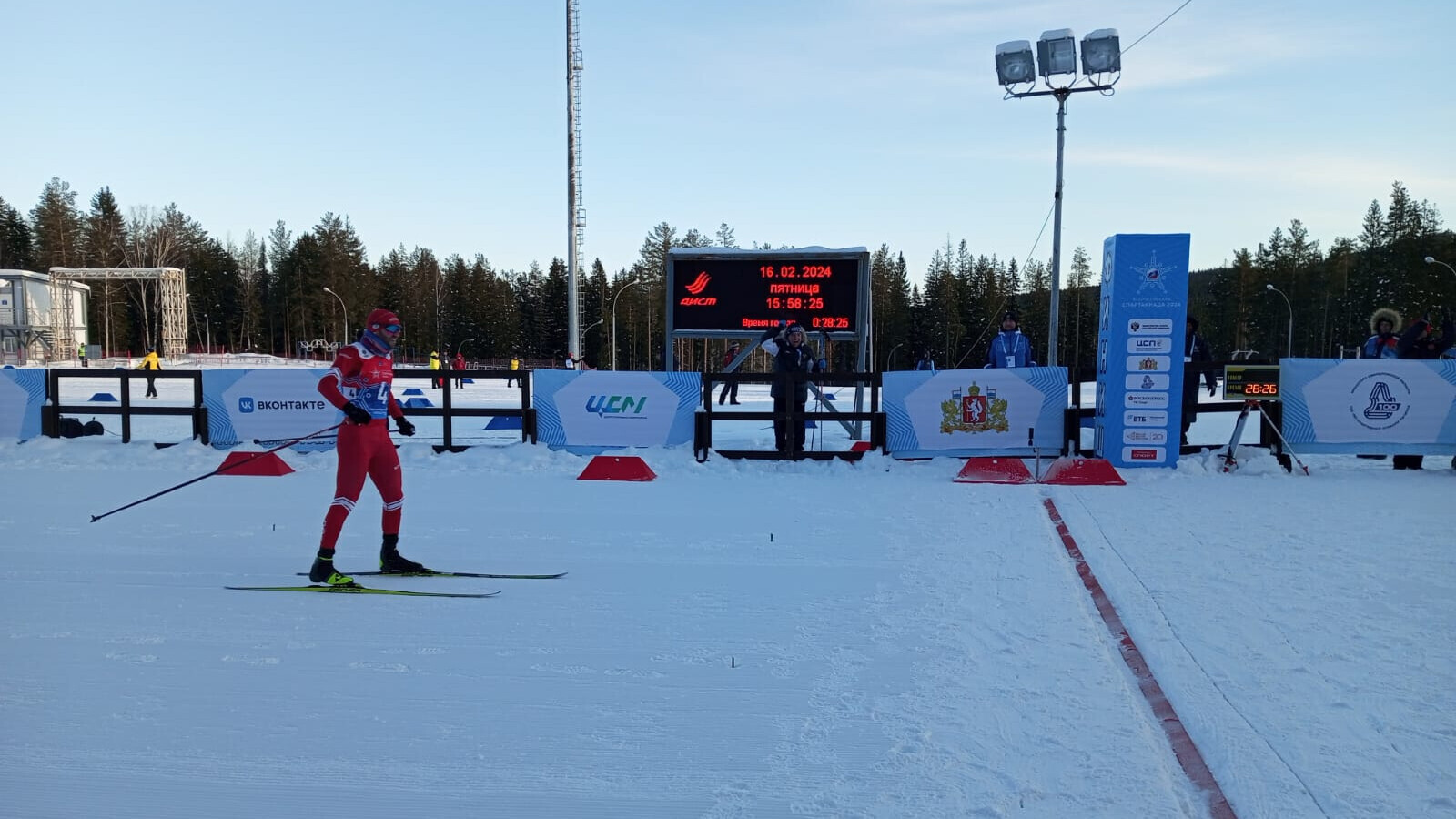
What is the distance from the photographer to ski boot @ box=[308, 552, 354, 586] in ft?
18.3

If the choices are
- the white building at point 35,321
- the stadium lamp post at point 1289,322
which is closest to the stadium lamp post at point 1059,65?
the stadium lamp post at point 1289,322

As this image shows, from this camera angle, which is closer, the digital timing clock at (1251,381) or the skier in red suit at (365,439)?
the skier in red suit at (365,439)

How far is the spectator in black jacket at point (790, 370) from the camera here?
12.2 metres

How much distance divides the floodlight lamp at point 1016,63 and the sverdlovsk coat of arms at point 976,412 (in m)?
12.8

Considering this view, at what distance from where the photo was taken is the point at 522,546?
685cm

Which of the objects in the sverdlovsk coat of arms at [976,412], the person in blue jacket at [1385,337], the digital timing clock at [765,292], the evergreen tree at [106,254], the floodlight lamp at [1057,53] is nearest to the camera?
the sverdlovsk coat of arms at [976,412]

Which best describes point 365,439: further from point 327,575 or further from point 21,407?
point 21,407

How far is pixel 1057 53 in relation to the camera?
2056 cm

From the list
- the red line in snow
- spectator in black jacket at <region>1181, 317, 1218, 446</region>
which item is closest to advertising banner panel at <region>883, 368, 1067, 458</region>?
spectator in black jacket at <region>1181, 317, 1218, 446</region>

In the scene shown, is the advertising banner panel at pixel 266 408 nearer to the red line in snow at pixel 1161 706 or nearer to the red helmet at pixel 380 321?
the red helmet at pixel 380 321

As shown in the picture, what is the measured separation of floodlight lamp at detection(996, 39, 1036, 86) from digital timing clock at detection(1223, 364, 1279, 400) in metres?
12.5

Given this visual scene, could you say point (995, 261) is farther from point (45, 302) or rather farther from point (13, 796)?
point (13, 796)

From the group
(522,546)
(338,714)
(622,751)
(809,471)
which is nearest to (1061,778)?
(622,751)

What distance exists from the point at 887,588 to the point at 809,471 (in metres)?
5.80
